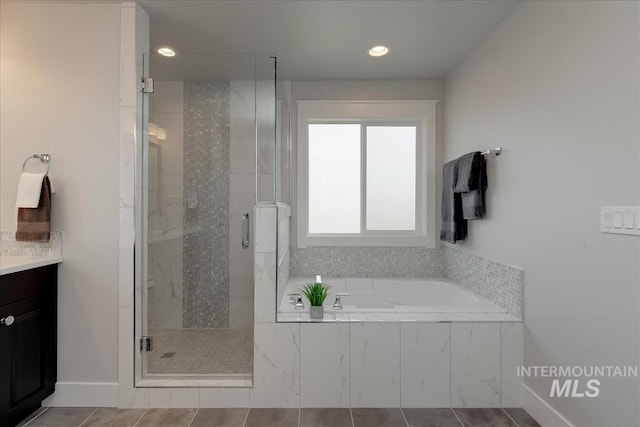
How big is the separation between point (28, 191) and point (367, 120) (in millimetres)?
2615

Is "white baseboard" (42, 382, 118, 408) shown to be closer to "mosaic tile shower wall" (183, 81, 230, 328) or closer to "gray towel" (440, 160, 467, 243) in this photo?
"mosaic tile shower wall" (183, 81, 230, 328)

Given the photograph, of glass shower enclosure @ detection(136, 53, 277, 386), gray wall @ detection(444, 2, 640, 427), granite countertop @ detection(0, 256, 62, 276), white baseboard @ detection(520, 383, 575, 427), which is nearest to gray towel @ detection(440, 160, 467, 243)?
gray wall @ detection(444, 2, 640, 427)

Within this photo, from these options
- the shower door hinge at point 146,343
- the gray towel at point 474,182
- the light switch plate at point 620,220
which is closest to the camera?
the light switch plate at point 620,220

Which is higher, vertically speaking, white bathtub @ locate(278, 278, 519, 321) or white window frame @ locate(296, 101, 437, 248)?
white window frame @ locate(296, 101, 437, 248)

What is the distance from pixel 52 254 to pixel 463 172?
2.76 meters

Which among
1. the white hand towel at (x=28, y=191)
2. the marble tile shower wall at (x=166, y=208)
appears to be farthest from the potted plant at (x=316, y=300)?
the white hand towel at (x=28, y=191)

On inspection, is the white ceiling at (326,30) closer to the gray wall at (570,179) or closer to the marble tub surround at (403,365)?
the gray wall at (570,179)

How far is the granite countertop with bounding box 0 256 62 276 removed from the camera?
5.64 ft

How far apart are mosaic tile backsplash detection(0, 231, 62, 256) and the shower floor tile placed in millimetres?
769

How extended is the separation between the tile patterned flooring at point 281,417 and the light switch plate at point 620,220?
1176 mm

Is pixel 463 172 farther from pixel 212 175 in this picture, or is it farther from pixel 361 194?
pixel 212 175

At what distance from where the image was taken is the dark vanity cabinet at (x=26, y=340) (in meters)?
1.73

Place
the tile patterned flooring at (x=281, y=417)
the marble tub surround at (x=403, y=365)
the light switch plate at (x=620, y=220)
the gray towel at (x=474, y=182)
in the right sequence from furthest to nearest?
1. the gray towel at (x=474, y=182)
2. the marble tub surround at (x=403, y=365)
3. the tile patterned flooring at (x=281, y=417)
4. the light switch plate at (x=620, y=220)

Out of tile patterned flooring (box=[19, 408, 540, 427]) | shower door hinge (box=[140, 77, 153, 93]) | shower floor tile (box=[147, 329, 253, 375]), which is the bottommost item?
tile patterned flooring (box=[19, 408, 540, 427])
